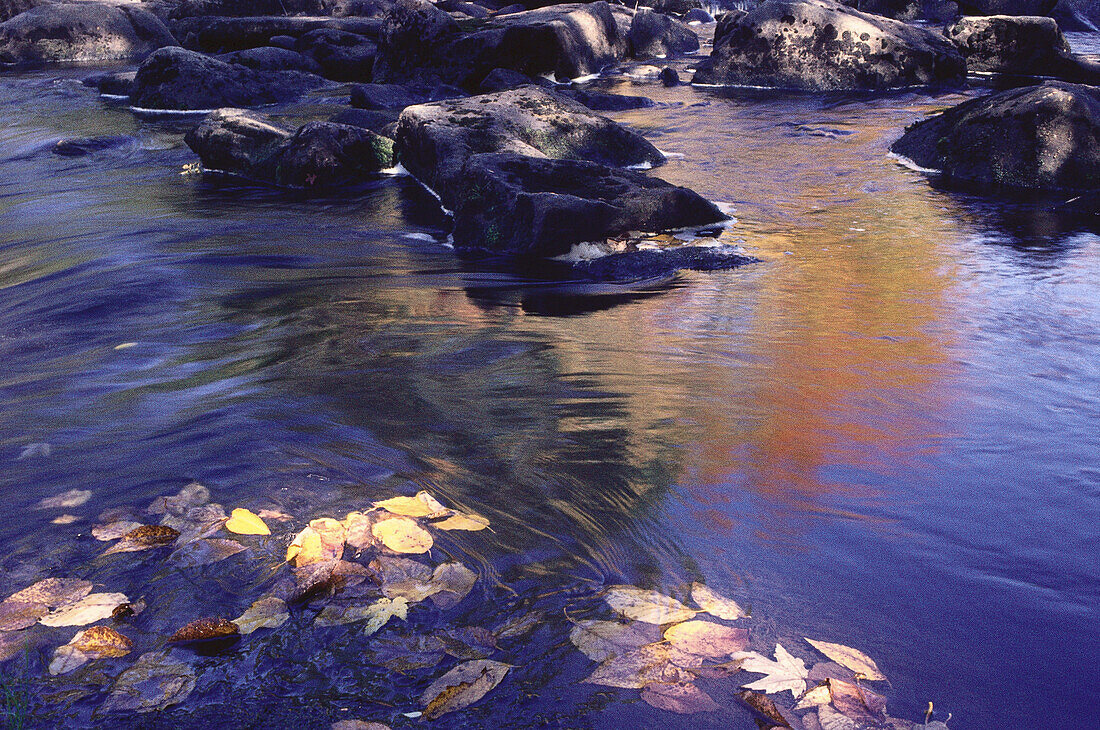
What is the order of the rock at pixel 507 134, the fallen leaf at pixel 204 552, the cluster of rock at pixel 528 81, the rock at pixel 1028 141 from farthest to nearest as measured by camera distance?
the rock at pixel 1028 141
the rock at pixel 507 134
the cluster of rock at pixel 528 81
the fallen leaf at pixel 204 552

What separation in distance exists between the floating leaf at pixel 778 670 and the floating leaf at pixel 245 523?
1.35 metres

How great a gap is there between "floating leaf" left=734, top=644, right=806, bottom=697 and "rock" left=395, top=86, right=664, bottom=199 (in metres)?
5.50

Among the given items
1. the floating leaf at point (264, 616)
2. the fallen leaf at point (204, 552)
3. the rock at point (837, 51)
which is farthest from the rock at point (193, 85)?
the floating leaf at point (264, 616)

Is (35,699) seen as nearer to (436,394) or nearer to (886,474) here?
(436,394)

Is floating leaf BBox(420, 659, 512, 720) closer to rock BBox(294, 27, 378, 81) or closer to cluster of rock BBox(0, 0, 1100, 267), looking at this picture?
cluster of rock BBox(0, 0, 1100, 267)

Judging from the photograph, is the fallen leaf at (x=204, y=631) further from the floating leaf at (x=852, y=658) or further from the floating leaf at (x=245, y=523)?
the floating leaf at (x=852, y=658)

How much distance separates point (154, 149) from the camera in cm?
961

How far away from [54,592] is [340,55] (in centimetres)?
1471

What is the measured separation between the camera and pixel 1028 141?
769 cm

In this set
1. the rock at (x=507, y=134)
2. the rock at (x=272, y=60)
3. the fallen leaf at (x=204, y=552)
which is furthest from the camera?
the rock at (x=272, y=60)

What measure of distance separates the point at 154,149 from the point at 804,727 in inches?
391

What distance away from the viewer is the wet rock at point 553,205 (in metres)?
5.63

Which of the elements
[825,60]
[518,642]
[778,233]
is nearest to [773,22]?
[825,60]

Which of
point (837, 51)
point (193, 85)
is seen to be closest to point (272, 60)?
point (193, 85)
